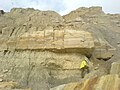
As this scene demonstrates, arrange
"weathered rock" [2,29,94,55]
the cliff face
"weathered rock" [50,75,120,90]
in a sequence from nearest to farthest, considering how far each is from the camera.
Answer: "weathered rock" [50,75,120,90]
the cliff face
"weathered rock" [2,29,94,55]

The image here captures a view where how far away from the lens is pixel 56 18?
3216 centimetres

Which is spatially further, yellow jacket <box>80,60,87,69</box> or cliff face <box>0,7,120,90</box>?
cliff face <box>0,7,120,90</box>

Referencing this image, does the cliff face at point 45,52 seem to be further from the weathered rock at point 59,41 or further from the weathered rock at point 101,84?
the weathered rock at point 101,84

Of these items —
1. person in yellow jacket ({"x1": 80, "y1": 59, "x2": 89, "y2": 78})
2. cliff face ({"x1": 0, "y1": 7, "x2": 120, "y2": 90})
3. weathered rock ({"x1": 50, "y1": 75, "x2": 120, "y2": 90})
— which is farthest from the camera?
cliff face ({"x1": 0, "y1": 7, "x2": 120, "y2": 90})

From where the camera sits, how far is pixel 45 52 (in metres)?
28.8

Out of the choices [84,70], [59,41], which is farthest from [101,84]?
[59,41]

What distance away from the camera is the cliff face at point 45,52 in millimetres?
27859

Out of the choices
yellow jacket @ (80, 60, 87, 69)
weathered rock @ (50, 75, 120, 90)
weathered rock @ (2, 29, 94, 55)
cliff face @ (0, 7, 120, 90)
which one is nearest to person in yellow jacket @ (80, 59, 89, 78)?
yellow jacket @ (80, 60, 87, 69)

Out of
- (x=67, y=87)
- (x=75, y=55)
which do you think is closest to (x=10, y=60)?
(x=75, y=55)

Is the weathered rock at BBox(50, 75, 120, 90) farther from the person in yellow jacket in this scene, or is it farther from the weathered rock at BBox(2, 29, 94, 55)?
the weathered rock at BBox(2, 29, 94, 55)

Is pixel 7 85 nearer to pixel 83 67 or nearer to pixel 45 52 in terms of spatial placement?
pixel 45 52

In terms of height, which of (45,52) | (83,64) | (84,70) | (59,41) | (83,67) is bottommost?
(84,70)

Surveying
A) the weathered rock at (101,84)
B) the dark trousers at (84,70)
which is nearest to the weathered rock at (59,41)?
the dark trousers at (84,70)

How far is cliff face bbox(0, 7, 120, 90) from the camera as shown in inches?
1097
